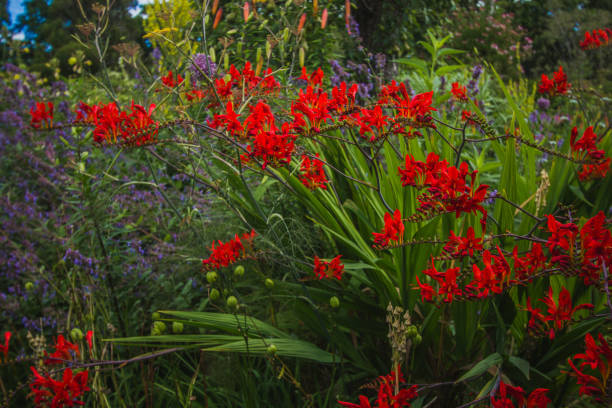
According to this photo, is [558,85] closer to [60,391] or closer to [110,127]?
[110,127]

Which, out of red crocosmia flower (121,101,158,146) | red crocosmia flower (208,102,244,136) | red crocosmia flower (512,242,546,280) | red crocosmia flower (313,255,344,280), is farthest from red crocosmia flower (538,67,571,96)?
red crocosmia flower (121,101,158,146)

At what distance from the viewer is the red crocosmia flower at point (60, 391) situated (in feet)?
3.21

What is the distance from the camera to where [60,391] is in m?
0.98

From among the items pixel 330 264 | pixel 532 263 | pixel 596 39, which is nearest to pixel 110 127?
pixel 330 264

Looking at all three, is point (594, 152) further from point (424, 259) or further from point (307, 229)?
point (307, 229)

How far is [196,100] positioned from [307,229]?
73 cm

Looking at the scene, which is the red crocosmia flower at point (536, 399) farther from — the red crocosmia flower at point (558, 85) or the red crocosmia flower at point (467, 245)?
the red crocosmia flower at point (558, 85)

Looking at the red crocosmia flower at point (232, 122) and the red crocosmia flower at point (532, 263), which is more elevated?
the red crocosmia flower at point (232, 122)

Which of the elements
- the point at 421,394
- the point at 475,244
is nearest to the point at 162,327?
the point at 421,394

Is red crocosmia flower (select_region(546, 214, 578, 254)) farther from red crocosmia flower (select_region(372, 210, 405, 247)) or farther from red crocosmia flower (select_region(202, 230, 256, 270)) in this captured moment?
red crocosmia flower (select_region(202, 230, 256, 270))

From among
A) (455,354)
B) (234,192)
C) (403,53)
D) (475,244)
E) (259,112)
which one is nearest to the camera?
(475,244)

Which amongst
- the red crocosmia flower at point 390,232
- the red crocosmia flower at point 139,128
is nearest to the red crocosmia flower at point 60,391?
the red crocosmia flower at point 139,128

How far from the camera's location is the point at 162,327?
50.9 inches

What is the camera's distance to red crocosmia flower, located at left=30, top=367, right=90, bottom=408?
0.98 meters
